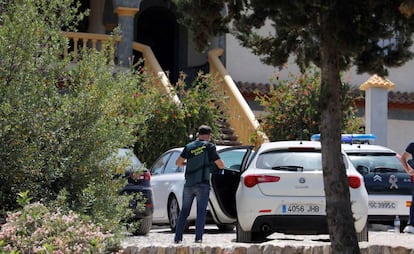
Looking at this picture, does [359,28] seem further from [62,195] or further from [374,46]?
[62,195]

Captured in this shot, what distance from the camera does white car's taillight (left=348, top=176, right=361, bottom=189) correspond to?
1292 centimetres

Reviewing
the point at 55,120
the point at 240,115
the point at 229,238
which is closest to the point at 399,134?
the point at 240,115

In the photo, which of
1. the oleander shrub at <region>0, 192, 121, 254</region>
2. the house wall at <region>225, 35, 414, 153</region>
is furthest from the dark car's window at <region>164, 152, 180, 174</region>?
the house wall at <region>225, 35, 414, 153</region>

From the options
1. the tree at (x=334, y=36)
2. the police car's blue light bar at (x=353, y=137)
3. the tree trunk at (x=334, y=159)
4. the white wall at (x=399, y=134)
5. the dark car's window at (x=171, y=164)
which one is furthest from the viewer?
the white wall at (x=399, y=134)

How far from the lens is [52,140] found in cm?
1041

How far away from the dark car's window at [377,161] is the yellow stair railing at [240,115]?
4695mm

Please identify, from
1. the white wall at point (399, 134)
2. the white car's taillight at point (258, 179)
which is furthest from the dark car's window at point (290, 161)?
the white wall at point (399, 134)

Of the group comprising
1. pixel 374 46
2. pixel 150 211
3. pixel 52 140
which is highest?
pixel 374 46

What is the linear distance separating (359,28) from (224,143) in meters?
12.9

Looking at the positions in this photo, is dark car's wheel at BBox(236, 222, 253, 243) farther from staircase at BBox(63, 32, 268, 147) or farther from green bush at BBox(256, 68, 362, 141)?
green bush at BBox(256, 68, 362, 141)

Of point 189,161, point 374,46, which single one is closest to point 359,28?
point 374,46

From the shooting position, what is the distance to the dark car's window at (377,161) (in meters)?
16.6

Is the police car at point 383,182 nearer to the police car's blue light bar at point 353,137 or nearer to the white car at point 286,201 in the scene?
the police car's blue light bar at point 353,137

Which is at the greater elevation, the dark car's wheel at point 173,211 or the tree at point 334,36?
the tree at point 334,36
